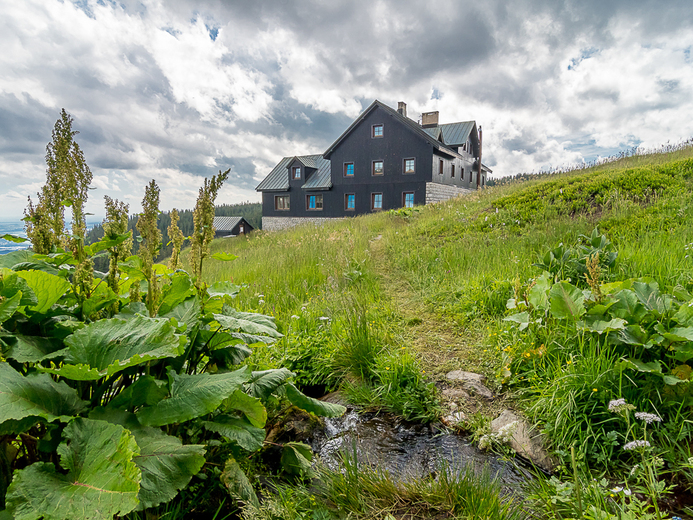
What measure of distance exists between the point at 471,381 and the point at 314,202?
25838mm

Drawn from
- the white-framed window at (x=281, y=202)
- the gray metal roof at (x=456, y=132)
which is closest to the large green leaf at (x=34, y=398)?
the white-framed window at (x=281, y=202)

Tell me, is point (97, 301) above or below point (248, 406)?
above

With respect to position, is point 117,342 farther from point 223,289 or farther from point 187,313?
point 223,289

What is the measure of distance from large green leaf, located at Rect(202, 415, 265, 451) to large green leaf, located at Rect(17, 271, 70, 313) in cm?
89

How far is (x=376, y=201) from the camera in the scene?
2520cm

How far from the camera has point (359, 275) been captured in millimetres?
5516

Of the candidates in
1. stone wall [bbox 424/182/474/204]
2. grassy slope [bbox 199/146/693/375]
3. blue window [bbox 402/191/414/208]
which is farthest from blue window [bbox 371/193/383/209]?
grassy slope [bbox 199/146/693/375]

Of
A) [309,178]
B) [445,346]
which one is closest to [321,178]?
[309,178]

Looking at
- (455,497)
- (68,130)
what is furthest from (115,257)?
(455,497)

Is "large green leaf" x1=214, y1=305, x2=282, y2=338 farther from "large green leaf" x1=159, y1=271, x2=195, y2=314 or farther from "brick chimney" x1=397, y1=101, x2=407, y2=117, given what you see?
"brick chimney" x1=397, y1=101, x2=407, y2=117

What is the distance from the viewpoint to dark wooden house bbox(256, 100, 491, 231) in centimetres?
2333

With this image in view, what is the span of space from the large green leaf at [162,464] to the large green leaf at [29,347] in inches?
19.3

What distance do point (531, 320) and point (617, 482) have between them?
1.51m

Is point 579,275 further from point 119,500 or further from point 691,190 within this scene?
point 691,190
